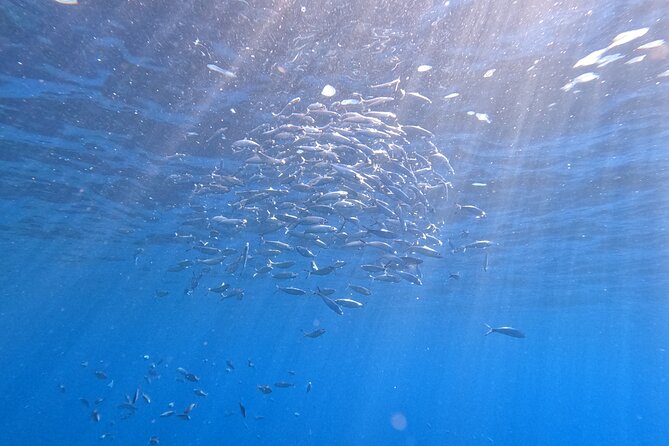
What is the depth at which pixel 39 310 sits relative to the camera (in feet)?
179

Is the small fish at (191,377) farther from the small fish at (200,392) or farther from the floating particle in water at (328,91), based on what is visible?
the floating particle in water at (328,91)

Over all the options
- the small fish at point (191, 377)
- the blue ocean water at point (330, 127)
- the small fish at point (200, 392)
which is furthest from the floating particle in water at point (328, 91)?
the small fish at point (200, 392)

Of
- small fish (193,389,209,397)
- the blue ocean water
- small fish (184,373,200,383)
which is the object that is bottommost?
small fish (193,389,209,397)

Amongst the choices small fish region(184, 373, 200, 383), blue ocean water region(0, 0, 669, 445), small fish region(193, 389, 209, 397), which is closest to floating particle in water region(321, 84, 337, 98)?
blue ocean water region(0, 0, 669, 445)

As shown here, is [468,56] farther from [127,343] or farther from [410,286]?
[127,343]

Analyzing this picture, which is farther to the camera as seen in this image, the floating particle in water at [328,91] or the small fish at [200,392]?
the small fish at [200,392]

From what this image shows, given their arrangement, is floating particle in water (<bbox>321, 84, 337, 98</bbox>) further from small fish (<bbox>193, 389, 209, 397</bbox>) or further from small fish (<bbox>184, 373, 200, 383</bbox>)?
small fish (<bbox>193, 389, 209, 397</bbox>)

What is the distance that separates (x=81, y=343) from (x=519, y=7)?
3733 inches

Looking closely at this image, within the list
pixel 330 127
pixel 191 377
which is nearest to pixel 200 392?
pixel 191 377

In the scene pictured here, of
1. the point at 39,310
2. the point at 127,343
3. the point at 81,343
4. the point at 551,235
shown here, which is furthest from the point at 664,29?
the point at 81,343

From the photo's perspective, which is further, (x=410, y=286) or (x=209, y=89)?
(x=410, y=286)

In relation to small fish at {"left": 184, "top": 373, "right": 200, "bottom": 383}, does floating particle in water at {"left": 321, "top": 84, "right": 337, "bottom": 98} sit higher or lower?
higher

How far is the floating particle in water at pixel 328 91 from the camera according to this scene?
42.6 feet

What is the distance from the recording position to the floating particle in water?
12970 mm
